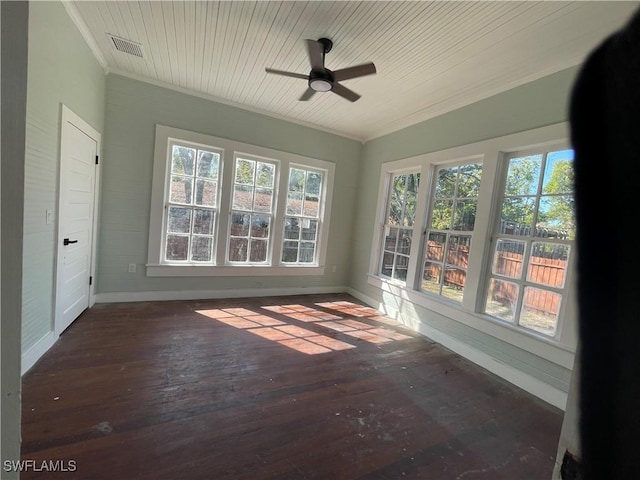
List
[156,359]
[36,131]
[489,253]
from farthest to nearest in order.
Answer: [489,253]
[156,359]
[36,131]

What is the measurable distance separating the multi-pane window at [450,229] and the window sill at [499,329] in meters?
0.15

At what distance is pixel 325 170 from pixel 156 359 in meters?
3.52

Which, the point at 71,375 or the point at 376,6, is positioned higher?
the point at 376,6

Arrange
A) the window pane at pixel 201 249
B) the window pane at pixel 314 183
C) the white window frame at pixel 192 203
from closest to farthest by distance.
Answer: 1. the white window frame at pixel 192 203
2. the window pane at pixel 201 249
3. the window pane at pixel 314 183

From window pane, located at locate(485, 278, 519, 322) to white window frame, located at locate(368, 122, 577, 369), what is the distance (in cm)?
6

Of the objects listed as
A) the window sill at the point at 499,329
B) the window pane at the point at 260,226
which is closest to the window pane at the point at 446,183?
the window sill at the point at 499,329

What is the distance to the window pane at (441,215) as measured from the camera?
11.4ft

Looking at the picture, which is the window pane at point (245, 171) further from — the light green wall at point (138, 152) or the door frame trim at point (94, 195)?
the door frame trim at point (94, 195)

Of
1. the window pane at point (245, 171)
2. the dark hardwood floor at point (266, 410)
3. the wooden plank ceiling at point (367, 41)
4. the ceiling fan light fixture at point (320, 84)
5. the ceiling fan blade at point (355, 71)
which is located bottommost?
the dark hardwood floor at point (266, 410)

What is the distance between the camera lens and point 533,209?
2.66m

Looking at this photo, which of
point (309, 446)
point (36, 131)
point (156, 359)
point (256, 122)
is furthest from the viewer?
point (256, 122)

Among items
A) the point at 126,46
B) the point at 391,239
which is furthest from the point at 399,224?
the point at 126,46

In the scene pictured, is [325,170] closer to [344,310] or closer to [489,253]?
[344,310]

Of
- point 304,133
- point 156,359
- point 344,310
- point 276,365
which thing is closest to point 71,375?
point 156,359
